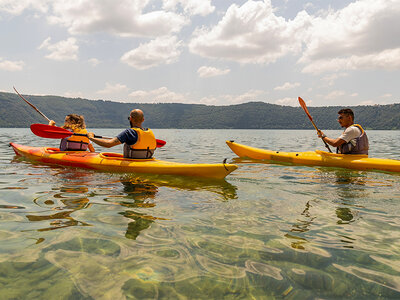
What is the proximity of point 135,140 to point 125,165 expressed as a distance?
68 centimetres

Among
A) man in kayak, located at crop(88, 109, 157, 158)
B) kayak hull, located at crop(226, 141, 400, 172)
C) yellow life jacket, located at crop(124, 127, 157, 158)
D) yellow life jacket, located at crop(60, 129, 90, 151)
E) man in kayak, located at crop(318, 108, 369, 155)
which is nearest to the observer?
man in kayak, located at crop(88, 109, 157, 158)

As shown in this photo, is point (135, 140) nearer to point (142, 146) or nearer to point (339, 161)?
Result: point (142, 146)

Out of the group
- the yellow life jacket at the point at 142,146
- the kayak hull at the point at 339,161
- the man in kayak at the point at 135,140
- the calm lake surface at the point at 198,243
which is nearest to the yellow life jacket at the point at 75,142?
the man in kayak at the point at 135,140

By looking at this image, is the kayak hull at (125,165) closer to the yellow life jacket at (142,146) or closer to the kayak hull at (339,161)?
the yellow life jacket at (142,146)

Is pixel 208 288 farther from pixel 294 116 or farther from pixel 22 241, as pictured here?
pixel 294 116

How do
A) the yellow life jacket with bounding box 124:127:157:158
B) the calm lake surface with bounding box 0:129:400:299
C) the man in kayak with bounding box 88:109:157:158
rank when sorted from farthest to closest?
the yellow life jacket with bounding box 124:127:157:158 → the man in kayak with bounding box 88:109:157:158 → the calm lake surface with bounding box 0:129:400:299

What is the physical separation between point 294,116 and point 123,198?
183m

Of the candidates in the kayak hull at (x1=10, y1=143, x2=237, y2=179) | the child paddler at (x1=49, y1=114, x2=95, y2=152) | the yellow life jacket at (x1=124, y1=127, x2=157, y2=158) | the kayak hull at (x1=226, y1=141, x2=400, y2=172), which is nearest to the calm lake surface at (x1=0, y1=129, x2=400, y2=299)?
the kayak hull at (x1=10, y1=143, x2=237, y2=179)

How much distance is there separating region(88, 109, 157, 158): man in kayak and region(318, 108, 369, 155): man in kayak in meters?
5.41

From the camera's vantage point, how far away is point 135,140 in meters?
6.60

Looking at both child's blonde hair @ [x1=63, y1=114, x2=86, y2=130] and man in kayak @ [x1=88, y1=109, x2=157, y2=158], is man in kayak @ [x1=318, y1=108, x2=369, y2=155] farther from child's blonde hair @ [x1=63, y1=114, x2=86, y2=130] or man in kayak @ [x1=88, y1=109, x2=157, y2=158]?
child's blonde hair @ [x1=63, y1=114, x2=86, y2=130]

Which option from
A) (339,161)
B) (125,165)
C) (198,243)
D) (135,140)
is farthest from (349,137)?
(198,243)

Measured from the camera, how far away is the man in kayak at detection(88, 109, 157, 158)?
6.33m

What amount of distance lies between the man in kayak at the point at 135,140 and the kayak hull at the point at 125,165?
0.21 meters
